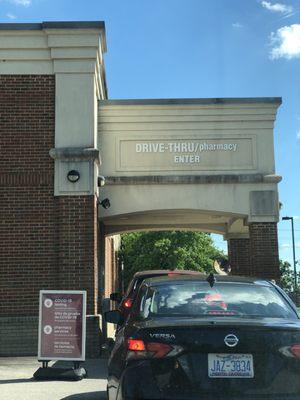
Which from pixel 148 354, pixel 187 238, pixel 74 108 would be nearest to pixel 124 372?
pixel 148 354

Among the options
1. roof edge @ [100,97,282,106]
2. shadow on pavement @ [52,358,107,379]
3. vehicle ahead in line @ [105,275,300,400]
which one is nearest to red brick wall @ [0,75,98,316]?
shadow on pavement @ [52,358,107,379]

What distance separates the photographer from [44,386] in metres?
8.21

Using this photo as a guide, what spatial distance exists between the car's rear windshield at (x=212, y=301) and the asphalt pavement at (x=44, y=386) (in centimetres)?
295

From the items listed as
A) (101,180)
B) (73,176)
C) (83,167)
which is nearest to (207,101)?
(101,180)

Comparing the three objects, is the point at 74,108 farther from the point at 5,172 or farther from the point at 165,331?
the point at 165,331

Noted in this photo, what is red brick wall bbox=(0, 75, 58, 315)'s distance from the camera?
11984mm

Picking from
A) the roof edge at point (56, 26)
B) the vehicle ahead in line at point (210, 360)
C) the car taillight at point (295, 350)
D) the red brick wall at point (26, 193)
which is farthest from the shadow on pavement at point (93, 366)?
the roof edge at point (56, 26)

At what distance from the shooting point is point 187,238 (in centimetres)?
3447

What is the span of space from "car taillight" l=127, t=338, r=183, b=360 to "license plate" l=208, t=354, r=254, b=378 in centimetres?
26

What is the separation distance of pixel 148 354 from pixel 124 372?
0.25 meters

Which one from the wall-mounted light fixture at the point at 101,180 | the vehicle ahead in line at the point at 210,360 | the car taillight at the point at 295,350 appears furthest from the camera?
the wall-mounted light fixture at the point at 101,180

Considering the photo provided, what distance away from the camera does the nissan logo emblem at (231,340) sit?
14.1ft

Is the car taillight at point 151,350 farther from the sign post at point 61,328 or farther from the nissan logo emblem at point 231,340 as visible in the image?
the sign post at point 61,328

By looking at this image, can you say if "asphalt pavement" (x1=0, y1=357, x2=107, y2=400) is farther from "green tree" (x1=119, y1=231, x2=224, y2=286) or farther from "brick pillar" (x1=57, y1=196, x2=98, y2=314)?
"green tree" (x1=119, y1=231, x2=224, y2=286)
